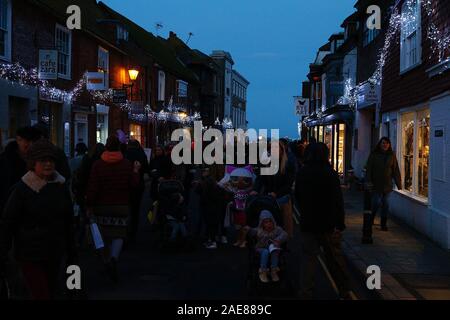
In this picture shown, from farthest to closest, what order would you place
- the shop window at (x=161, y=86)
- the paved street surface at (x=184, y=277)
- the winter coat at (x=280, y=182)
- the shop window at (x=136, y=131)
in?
1. the shop window at (x=161, y=86)
2. the shop window at (x=136, y=131)
3. the winter coat at (x=280, y=182)
4. the paved street surface at (x=184, y=277)

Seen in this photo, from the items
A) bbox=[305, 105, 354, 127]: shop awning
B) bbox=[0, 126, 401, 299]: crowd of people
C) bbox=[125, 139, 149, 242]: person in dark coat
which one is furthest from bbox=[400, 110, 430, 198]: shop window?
bbox=[305, 105, 354, 127]: shop awning

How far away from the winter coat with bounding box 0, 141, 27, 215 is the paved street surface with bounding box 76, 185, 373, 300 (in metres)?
1.56

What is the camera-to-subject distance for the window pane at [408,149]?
14188 mm

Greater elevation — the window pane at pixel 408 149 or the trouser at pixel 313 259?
the window pane at pixel 408 149

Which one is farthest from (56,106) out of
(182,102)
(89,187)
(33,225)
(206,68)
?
(206,68)

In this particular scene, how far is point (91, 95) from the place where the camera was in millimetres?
23500

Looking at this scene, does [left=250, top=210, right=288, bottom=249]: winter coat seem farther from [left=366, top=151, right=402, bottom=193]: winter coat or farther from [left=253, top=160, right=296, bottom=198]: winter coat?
[left=366, top=151, right=402, bottom=193]: winter coat

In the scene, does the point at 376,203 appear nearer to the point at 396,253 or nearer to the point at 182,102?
the point at 396,253

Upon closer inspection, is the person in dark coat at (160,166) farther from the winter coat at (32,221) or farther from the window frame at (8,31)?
the winter coat at (32,221)

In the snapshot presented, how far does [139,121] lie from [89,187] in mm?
24271

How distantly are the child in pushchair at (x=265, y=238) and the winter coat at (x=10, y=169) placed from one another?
2902 millimetres

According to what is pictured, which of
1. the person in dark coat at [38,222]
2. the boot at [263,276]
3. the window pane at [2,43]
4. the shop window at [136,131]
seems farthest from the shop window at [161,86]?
the person in dark coat at [38,222]

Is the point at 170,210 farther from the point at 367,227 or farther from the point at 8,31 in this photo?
the point at 8,31

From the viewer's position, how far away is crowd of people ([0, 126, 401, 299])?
198 inches
